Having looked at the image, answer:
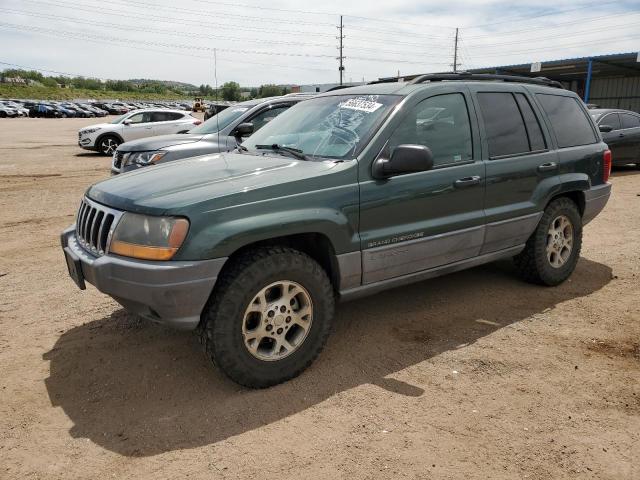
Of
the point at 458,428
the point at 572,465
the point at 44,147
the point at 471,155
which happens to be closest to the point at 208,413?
the point at 458,428

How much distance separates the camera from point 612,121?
12.0 metres

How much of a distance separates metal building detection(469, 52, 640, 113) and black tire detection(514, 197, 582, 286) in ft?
81.4

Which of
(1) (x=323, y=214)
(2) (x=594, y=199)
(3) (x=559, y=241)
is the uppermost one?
(1) (x=323, y=214)

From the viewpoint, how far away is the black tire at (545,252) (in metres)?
4.64

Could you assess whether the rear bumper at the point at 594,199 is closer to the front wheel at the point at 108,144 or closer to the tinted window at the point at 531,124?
the tinted window at the point at 531,124

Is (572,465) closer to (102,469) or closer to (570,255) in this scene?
(102,469)

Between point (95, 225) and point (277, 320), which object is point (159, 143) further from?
point (277, 320)

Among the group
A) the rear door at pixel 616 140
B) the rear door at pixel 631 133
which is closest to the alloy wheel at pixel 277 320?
the rear door at pixel 616 140

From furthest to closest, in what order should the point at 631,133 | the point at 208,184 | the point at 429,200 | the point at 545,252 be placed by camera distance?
the point at 631,133 → the point at 545,252 → the point at 429,200 → the point at 208,184

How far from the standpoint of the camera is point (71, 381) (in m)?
3.29

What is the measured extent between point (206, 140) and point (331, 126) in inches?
178

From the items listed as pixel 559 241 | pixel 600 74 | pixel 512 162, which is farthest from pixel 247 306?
pixel 600 74

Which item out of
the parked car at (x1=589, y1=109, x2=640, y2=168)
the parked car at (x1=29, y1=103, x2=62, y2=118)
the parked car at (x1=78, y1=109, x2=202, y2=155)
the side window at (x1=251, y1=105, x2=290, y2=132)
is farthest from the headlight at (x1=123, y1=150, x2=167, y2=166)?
the parked car at (x1=29, y1=103, x2=62, y2=118)

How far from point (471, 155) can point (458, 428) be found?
2.08 meters
